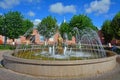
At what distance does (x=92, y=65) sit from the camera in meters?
9.41

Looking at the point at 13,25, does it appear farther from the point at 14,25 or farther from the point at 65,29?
the point at 65,29

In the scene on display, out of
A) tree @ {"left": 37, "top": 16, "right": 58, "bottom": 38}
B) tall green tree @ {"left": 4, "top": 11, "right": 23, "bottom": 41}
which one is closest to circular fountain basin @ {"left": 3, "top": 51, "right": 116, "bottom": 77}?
tall green tree @ {"left": 4, "top": 11, "right": 23, "bottom": 41}

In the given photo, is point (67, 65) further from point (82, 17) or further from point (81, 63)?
point (82, 17)

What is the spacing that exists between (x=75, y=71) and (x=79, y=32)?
22.7m

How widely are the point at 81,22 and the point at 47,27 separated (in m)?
6.44

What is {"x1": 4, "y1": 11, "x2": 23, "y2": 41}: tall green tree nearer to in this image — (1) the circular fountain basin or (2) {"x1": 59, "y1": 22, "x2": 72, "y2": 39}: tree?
(2) {"x1": 59, "y1": 22, "x2": 72, "y2": 39}: tree

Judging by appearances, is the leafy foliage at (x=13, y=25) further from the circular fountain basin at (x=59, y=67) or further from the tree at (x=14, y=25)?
the circular fountain basin at (x=59, y=67)

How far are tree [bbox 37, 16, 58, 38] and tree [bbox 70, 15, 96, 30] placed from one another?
134 inches

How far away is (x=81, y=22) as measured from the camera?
33938 mm

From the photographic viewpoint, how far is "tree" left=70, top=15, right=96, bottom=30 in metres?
33.7

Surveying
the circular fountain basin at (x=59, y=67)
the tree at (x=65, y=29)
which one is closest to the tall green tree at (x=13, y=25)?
the tree at (x=65, y=29)

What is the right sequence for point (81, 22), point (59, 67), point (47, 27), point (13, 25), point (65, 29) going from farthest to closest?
point (65, 29)
point (47, 27)
point (81, 22)
point (13, 25)
point (59, 67)

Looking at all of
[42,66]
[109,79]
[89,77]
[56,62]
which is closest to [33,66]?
[42,66]

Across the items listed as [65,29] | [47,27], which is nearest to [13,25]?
[47,27]
